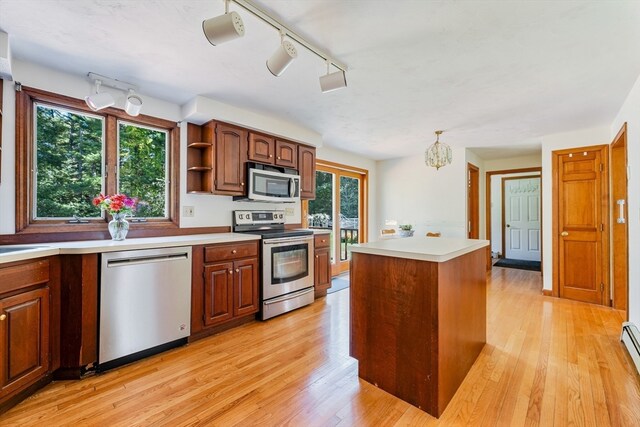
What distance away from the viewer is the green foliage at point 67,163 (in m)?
2.29

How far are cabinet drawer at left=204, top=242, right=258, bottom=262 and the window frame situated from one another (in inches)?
24.4

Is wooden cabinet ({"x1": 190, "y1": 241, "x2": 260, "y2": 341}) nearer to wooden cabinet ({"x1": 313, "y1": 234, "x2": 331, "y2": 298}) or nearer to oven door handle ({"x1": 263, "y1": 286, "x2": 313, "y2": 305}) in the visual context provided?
oven door handle ({"x1": 263, "y1": 286, "x2": 313, "y2": 305})

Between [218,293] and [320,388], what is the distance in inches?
51.1

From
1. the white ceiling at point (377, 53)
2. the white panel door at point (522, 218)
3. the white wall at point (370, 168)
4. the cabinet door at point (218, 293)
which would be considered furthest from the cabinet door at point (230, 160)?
the white panel door at point (522, 218)


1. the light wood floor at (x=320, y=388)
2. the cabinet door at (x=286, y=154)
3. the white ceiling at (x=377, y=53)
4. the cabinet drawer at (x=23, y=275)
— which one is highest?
the white ceiling at (x=377, y=53)

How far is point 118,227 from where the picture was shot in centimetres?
235

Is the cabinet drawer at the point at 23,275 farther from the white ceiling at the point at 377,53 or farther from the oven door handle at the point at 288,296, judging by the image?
the oven door handle at the point at 288,296

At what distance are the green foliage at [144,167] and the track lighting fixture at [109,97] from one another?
299 mm

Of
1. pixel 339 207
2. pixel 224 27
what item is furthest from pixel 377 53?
pixel 339 207

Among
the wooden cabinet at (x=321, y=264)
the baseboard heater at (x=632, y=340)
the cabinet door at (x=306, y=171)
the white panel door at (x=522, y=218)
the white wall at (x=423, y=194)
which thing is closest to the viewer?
the baseboard heater at (x=632, y=340)

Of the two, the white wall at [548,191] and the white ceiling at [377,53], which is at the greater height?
the white ceiling at [377,53]

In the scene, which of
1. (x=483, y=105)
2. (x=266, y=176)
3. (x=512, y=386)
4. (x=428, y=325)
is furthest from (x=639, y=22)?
(x=266, y=176)

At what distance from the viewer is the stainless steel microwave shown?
3229 millimetres

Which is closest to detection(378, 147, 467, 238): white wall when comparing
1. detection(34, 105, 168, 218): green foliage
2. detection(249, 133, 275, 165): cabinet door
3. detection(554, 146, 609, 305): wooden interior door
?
detection(554, 146, 609, 305): wooden interior door
